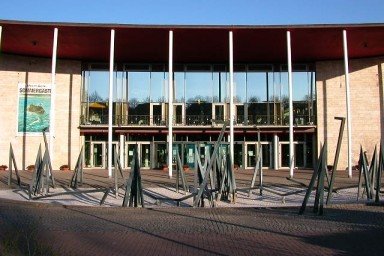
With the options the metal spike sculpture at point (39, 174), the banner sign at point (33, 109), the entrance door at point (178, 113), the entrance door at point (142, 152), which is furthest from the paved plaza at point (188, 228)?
the entrance door at point (142, 152)

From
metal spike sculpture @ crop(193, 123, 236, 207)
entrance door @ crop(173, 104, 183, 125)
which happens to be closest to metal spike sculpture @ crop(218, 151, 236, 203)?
metal spike sculpture @ crop(193, 123, 236, 207)

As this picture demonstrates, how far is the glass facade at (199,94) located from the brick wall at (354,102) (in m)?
0.85

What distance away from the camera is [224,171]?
47.8 feet

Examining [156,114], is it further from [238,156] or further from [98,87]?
[238,156]

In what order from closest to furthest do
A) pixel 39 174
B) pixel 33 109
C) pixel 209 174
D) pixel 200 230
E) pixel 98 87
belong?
pixel 200 230 → pixel 209 174 → pixel 39 174 → pixel 33 109 → pixel 98 87

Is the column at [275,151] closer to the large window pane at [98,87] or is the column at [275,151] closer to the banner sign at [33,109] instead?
the large window pane at [98,87]

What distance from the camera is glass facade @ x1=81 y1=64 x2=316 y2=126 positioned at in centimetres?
3438

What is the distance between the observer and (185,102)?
34594 mm

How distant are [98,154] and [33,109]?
5.65m

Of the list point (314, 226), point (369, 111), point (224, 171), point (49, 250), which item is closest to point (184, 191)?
point (224, 171)

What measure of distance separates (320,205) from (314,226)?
175cm

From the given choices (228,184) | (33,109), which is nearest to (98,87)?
(33,109)

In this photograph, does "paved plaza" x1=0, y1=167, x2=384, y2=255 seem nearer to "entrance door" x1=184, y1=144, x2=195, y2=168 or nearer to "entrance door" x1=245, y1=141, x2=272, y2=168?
"entrance door" x1=184, y1=144, x2=195, y2=168

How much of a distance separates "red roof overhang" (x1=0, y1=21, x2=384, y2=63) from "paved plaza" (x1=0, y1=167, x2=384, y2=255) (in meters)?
14.0
